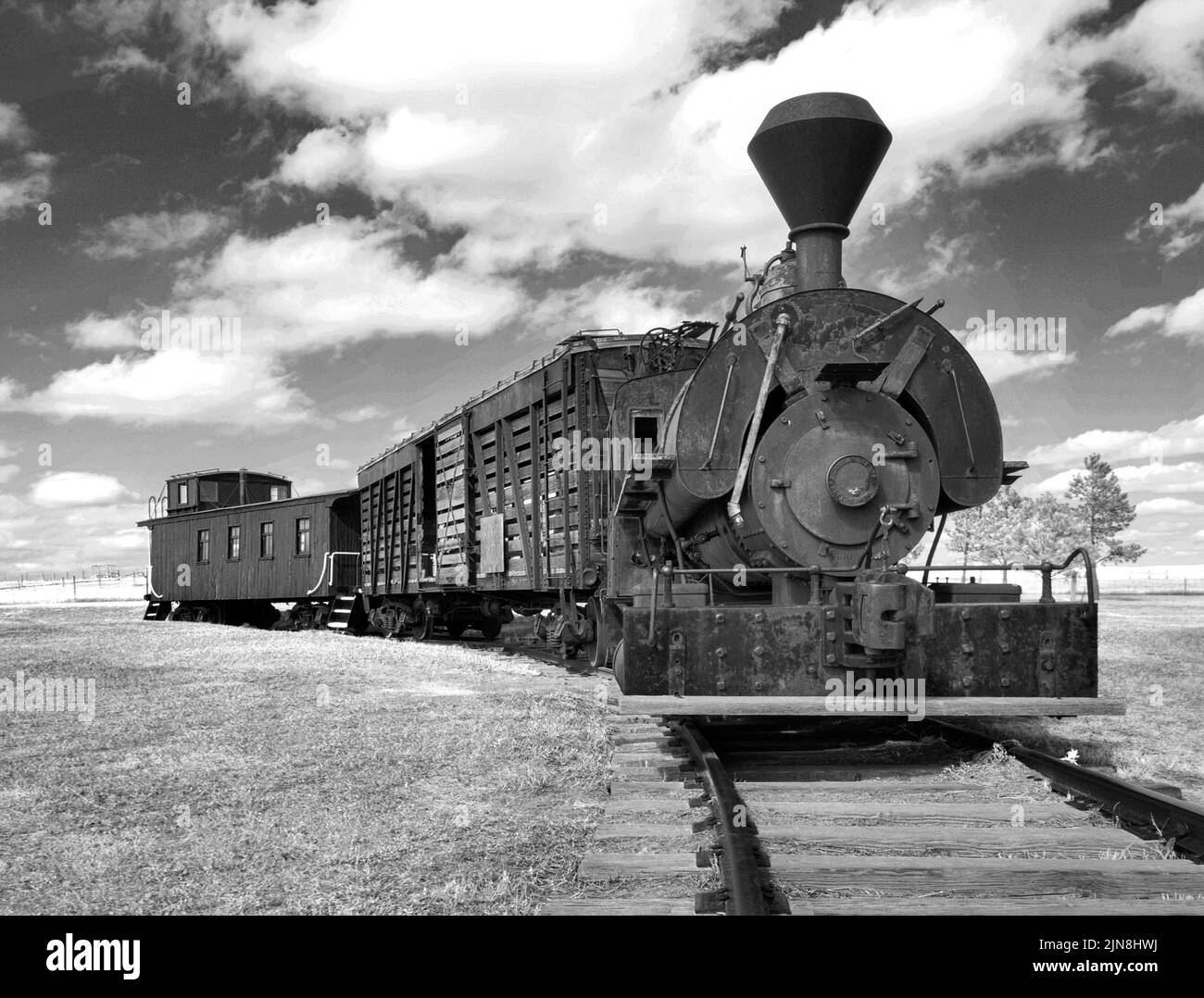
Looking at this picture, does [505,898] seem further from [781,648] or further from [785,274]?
[785,274]

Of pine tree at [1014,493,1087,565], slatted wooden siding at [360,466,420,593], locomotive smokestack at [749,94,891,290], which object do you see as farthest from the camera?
pine tree at [1014,493,1087,565]

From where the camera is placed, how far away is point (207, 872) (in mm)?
A: 3982

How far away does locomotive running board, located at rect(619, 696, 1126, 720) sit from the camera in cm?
498

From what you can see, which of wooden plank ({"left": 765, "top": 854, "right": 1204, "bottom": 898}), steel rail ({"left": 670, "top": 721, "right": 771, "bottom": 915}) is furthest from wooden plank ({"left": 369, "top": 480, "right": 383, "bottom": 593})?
wooden plank ({"left": 765, "top": 854, "right": 1204, "bottom": 898})

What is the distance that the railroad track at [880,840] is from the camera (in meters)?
3.19

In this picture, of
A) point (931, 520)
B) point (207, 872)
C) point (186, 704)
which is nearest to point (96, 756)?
point (186, 704)

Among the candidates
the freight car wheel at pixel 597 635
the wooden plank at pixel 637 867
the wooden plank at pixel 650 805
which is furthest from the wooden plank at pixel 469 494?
the wooden plank at pixel 637 867

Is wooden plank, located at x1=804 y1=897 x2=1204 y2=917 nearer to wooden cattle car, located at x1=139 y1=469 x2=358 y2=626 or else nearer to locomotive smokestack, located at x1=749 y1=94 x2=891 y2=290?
locomotive smokestack, located at x1=749 y1=94 x2=891 y2=290

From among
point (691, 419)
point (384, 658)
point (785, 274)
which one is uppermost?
point (785, 274)

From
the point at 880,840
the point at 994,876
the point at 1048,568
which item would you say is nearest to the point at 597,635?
the point at 1048,568

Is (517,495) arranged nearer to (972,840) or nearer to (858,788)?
(858,788)
